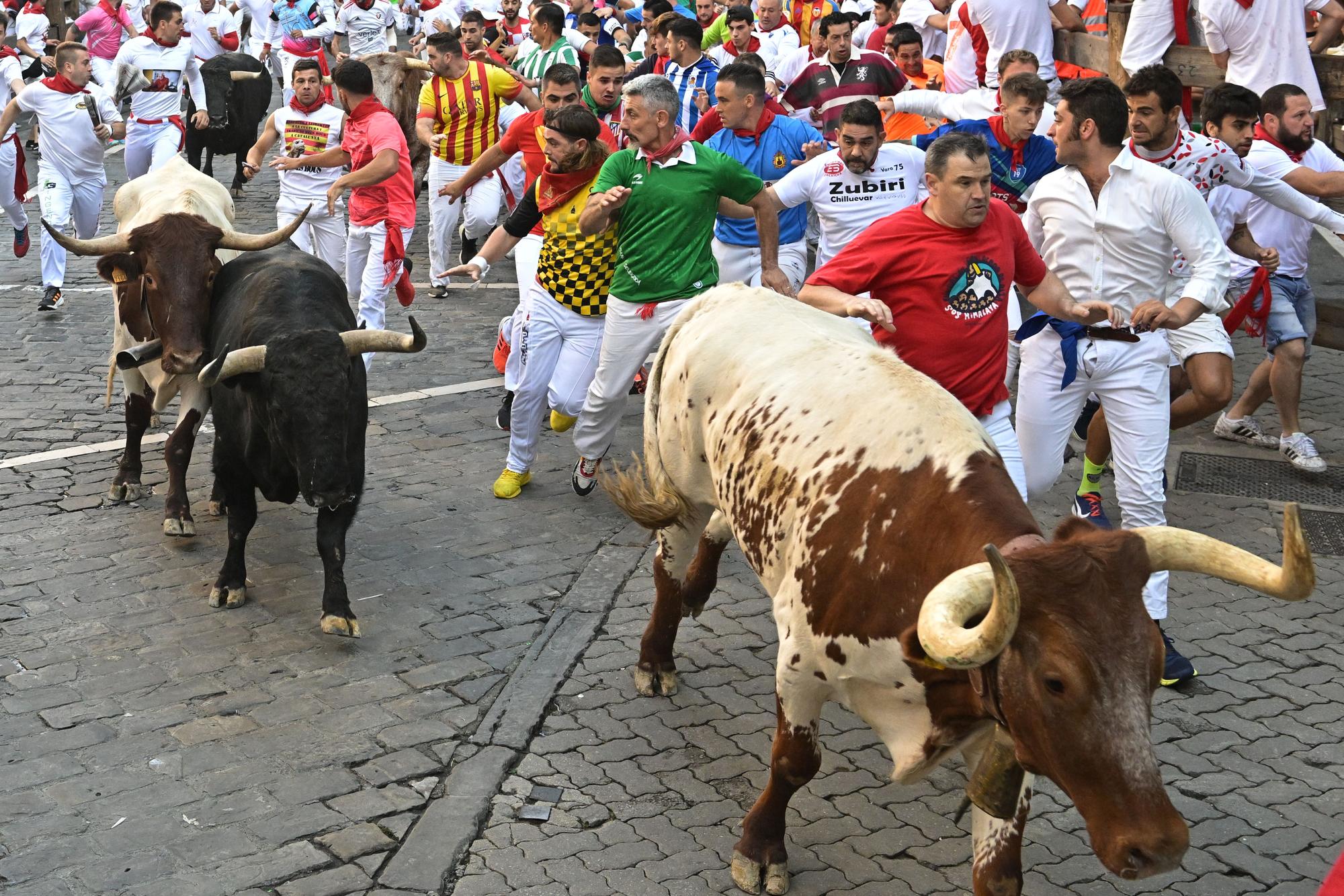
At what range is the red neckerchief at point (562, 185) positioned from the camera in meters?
8.36

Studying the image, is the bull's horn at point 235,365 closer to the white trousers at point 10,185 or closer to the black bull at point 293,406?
the black bull at point 293,406

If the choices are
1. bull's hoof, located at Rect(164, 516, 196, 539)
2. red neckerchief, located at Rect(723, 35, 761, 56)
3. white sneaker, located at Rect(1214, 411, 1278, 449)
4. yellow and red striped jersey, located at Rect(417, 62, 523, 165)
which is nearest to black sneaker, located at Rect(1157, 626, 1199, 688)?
white sneaker, located at Rect(1214, 411, 1278, 449)

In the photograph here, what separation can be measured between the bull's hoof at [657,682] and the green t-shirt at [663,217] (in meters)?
2.39

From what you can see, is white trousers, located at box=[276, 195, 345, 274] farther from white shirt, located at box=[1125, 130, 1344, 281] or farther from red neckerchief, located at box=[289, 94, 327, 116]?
white shirt, located at box=[1125, 130, 1344, 281]

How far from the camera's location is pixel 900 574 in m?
4.39

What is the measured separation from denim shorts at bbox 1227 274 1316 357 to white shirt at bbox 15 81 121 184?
10.1 metres

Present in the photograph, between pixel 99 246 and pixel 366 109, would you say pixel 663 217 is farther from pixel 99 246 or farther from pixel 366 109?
pixel 366 109

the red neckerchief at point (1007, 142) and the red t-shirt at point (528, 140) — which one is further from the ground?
the red neckerchief at point (1007, 142)

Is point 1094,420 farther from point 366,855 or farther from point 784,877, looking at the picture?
point 366,855

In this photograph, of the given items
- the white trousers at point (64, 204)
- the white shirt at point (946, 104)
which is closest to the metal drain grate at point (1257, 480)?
the white shirt at point (946, 104)

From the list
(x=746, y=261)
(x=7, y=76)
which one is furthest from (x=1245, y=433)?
(x=7, y=76)

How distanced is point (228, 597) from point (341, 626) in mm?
769

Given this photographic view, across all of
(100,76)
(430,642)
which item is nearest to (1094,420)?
(430,642)

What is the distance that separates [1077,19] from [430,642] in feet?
27.4
